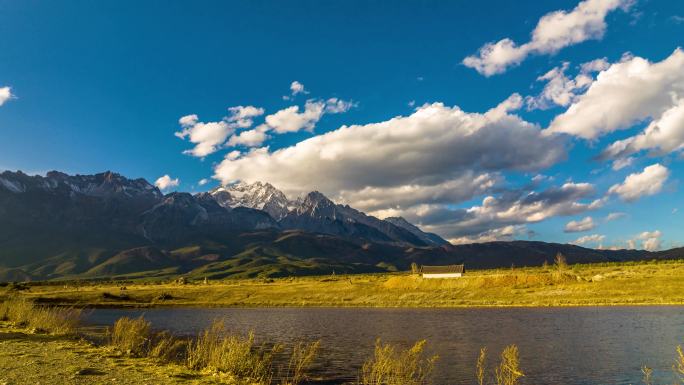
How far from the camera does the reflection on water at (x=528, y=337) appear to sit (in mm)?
32312

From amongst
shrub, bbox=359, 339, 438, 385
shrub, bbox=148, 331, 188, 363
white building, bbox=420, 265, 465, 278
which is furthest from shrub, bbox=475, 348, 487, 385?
white building, bbox=420, 265, 465, 278

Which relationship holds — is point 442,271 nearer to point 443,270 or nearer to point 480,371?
point 443,270

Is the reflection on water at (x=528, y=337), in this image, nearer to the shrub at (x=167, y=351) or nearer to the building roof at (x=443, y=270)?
the shrub at (x=167, y=351)

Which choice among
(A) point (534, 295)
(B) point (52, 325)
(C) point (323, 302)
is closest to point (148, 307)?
(C) point (323, 302)

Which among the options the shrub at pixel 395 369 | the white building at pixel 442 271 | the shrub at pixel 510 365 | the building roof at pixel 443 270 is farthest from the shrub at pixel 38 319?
the building roof at pixel 443 270

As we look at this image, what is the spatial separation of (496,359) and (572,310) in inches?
1930

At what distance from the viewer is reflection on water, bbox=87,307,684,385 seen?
32.3 meters

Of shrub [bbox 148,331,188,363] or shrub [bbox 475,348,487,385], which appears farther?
shrub [bbox 148,331,188,363]

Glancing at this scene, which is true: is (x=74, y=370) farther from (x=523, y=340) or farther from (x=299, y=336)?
(x=523, y=340)

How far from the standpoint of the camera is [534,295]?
333 feet

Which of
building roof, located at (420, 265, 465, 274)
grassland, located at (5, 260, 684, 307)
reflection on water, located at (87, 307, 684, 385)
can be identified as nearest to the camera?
reflection on water, located at (87, 307, 684, 385)

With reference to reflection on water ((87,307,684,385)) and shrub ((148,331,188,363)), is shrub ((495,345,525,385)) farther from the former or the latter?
shrub ((148,331,188,363))

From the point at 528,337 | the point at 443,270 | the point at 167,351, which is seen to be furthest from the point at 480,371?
the point at 443,270

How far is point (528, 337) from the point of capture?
48.3m
